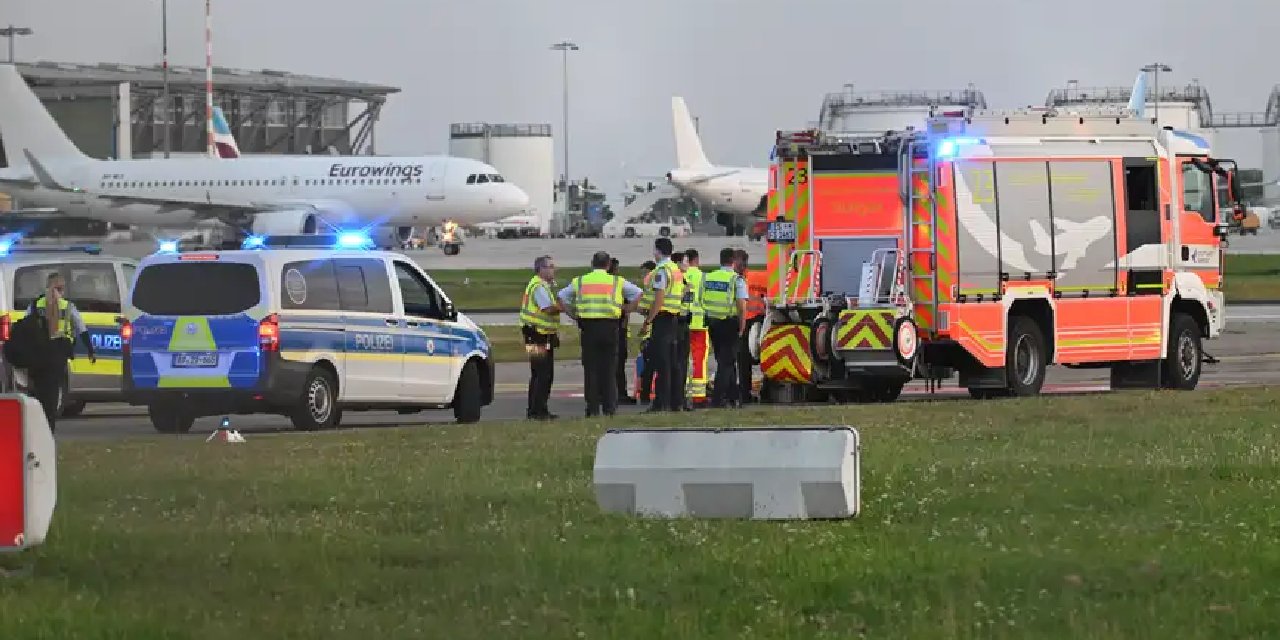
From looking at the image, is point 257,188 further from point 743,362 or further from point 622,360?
point 743,362

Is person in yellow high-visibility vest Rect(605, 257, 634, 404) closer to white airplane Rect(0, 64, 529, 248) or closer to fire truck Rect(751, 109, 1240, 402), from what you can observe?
fire truck Rect(751, 109, 1240, 402)

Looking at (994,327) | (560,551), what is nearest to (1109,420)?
(994,327)

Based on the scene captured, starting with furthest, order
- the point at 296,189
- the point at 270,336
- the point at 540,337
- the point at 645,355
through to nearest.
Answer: the point at 296,189 < the point at 645,355 < the point at 540,337 < the point at 270,336

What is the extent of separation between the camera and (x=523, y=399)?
2745cm

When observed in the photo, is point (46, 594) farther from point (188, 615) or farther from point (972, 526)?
point (972, 526)

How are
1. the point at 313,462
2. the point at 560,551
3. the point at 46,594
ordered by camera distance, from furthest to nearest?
the point at 313,462 < the point at 560,551 < the point at 46,594

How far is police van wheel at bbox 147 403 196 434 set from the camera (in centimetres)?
2109

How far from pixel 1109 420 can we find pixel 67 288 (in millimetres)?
12259

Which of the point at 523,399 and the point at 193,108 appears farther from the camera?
the point at 193,108

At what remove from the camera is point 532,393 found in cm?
2269

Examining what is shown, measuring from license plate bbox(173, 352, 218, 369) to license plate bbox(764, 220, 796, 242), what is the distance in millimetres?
7025

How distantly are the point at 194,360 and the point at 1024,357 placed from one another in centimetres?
922

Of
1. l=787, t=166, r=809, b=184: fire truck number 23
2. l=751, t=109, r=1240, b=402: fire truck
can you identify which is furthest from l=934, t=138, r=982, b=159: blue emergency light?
l=787, t=166, r=809, b=184: fire truck number 23

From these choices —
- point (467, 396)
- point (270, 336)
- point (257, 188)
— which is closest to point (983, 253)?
point (467, 396)
